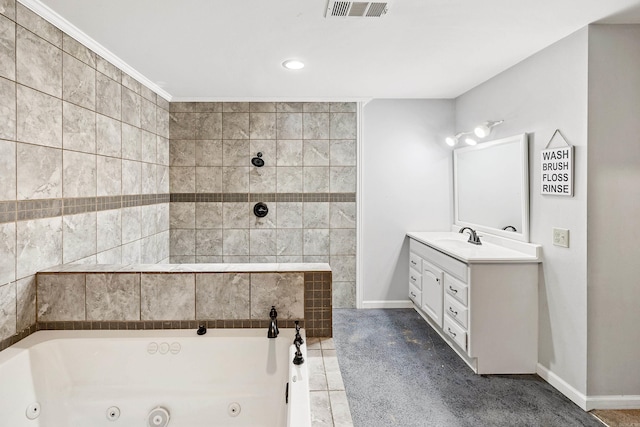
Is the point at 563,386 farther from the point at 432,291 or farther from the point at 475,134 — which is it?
the point at 475,134

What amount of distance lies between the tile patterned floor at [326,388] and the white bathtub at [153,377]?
0.48 ft

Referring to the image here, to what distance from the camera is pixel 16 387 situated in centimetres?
166

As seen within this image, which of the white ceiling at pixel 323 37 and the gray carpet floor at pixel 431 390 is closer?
the white ceiling at pixel 323 37

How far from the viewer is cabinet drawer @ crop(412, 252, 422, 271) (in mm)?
3711

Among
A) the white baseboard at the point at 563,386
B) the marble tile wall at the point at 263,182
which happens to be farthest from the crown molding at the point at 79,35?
the white baseboard at the point at 563,386

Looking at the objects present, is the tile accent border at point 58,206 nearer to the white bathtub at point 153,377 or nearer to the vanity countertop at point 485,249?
the white bathtub at point 153,377

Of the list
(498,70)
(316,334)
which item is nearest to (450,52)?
(498,70)

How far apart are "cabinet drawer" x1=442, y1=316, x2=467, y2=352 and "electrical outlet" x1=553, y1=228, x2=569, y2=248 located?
0.90 m

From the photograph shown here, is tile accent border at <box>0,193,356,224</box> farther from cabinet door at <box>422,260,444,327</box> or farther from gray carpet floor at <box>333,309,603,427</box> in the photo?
gray carpet floor at <box>333,309,603,427</box>

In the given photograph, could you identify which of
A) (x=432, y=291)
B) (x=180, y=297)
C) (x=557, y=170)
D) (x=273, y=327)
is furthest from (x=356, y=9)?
(x=432, y=291)

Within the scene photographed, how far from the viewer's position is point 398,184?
4098mm

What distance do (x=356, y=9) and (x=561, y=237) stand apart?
193cm

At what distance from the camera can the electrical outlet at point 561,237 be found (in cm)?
238

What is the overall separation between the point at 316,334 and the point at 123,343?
1029 millimetres
